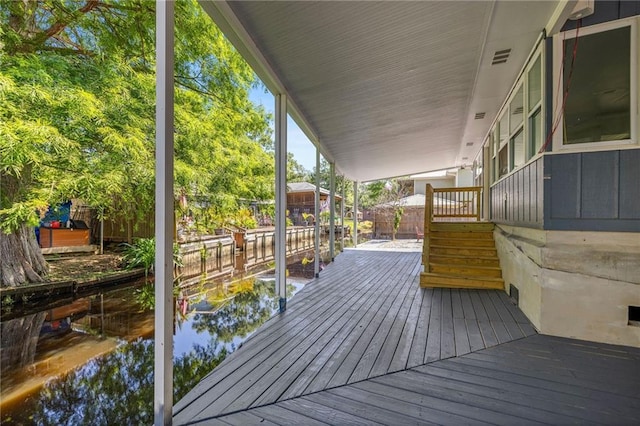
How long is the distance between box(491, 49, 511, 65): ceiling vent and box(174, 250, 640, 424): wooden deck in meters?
3.26

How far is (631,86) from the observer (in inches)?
109

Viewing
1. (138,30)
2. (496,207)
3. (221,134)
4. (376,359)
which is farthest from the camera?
(221,134)

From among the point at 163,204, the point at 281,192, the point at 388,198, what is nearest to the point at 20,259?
the point at 281,192

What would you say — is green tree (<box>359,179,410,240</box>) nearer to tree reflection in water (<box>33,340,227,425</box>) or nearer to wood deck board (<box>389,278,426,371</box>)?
wood deck board (<box>389,278,426,371</box>)

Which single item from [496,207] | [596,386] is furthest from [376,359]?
[496,207]

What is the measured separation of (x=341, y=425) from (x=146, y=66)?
6.57m

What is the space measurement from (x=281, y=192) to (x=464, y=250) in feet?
12.8

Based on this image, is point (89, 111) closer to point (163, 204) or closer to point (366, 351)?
point (163, 204)

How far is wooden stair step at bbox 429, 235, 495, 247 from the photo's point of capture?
5.73 meters

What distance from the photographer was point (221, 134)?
740 centimetres

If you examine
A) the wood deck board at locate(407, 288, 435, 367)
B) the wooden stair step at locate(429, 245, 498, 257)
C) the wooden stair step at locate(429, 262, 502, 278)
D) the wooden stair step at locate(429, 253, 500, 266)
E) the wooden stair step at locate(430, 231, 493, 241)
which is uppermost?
the wooden stair step at locate(430, 231, 493, 241)

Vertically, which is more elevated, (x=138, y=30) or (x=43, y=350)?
(x=138, y=30)

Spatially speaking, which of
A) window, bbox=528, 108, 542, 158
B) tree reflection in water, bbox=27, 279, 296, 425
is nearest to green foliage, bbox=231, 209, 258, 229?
tree reflection in water, bbox=27, 279, 296, 425

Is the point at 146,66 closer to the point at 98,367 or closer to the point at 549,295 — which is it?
the point at 98,367
